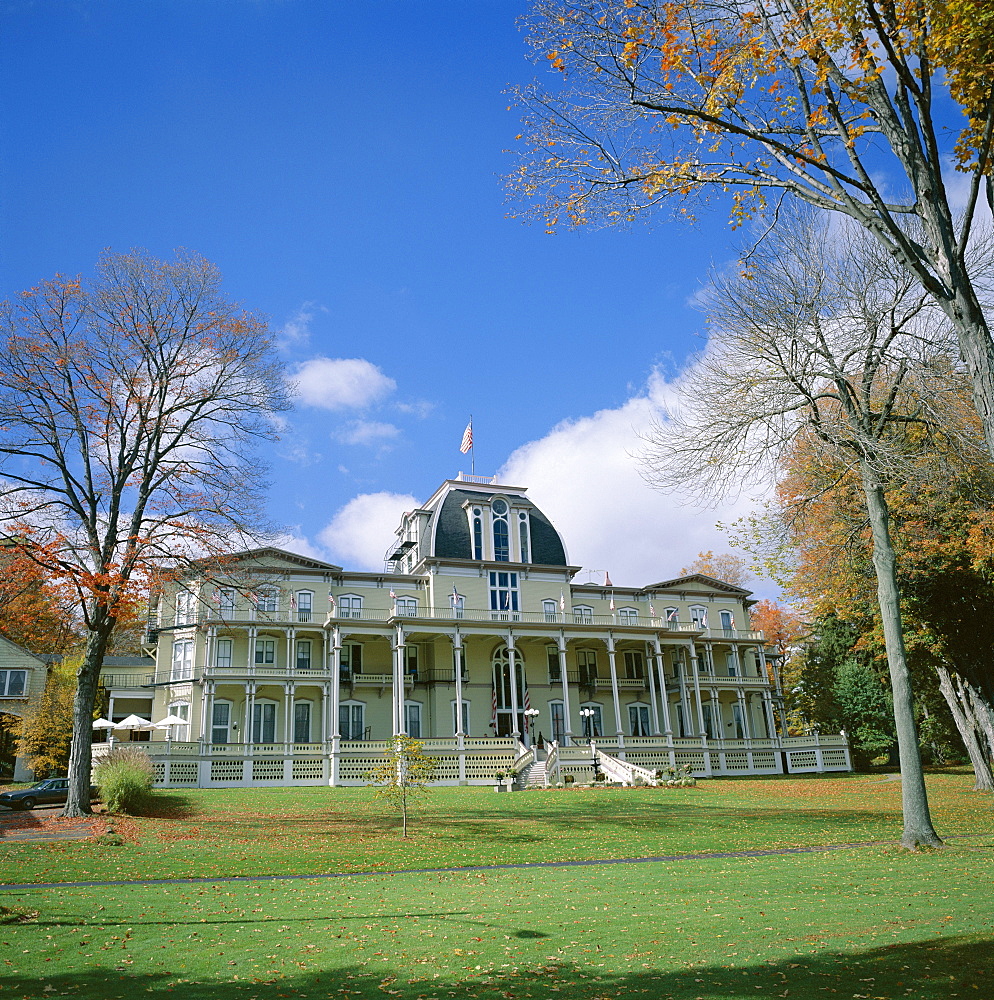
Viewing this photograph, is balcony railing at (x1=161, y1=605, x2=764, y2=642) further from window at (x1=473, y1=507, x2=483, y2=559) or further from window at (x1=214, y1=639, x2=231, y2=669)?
window at (x1=473, y1=507, x2=483, y2=559)

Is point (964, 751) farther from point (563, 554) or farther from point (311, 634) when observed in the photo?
point (311, 634)

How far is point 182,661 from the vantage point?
36.2 m

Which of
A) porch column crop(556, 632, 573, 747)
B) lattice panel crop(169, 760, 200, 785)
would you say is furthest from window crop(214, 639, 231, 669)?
porch column crop(556, 632, 573, 747)

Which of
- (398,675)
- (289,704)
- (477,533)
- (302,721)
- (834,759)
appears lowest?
(834,759)

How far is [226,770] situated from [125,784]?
10.4 meters

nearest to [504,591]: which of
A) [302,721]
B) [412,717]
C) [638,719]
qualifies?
[412,717]

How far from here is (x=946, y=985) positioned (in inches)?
229

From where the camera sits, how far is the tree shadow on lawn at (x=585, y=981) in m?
5.78

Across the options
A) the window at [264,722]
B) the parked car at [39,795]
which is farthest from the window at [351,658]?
the parked car at [39,795]

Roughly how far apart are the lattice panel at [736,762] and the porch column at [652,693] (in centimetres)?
370

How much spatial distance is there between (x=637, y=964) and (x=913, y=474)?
278 inches

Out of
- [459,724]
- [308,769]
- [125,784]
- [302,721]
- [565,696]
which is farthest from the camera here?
[302,721]

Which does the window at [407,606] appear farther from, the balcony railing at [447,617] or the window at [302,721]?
the window at [302,721]

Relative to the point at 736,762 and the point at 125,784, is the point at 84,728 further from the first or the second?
the point at 736,762
